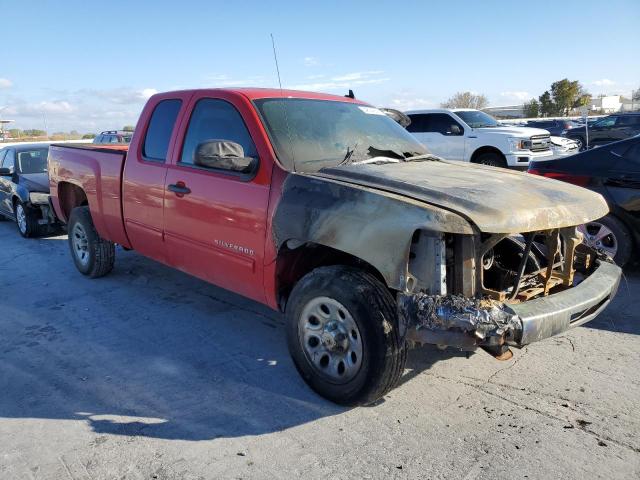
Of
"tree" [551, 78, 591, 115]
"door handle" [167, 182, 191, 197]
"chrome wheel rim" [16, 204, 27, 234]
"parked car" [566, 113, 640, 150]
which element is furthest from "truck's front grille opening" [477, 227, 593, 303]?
"tree" [551, 78, 591, 115]

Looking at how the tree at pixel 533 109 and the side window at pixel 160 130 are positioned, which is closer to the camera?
the side window at pixel 160 130

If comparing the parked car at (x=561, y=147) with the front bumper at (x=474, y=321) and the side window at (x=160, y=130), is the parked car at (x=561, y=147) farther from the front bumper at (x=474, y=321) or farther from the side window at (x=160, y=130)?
the front bumper at (x=474, y=321)

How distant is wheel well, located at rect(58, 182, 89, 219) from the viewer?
6.26 meters

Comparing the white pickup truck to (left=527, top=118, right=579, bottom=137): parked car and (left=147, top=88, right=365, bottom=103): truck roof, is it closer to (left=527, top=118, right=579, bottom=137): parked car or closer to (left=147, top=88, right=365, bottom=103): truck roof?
(left=147, top=88, right=365, bottom=103): truck roof

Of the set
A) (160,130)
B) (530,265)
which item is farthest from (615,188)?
(160,130)

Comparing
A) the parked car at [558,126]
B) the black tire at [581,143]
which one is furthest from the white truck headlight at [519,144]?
the parked car at [558,126]

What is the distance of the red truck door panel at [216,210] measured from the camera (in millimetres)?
3580

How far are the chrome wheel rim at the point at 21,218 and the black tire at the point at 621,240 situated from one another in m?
8.63

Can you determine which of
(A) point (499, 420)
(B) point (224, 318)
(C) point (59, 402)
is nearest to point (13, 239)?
(B) point (224, 318)

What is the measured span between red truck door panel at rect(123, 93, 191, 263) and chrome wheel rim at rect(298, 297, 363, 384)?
1.90 metres

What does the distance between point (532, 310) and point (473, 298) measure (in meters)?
0.32

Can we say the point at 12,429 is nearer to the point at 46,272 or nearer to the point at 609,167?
the point at 46,272

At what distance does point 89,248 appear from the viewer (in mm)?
5844

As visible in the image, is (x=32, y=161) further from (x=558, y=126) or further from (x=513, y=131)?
(x=558, y=126)
